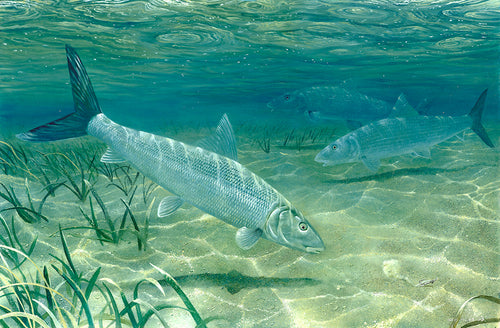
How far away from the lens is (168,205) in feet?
12.5

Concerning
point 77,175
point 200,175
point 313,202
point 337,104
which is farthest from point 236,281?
point 337,104

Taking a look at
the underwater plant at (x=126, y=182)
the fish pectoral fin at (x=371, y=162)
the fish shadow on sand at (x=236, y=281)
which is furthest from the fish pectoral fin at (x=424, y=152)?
the underwater plant at (x=126, y=182)

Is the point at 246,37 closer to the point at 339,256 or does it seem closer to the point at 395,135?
the point at 395,135

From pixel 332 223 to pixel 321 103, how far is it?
5217 millimetres

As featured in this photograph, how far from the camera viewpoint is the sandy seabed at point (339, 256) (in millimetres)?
3186

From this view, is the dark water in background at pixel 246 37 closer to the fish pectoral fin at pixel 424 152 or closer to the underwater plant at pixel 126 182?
the fish pectoral fin at pixel 424 152

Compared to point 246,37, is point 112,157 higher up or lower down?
lower down

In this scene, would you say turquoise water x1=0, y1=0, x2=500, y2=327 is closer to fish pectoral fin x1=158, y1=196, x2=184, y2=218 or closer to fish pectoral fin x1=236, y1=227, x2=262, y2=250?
fish pectoral fin x1=158, y1=196, x2=184, y2=218

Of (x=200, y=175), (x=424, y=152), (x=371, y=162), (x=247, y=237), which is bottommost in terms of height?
(x=371, y=162)

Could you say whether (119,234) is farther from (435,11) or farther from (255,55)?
(255,55)

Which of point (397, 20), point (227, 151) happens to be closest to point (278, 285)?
point (227, 151)

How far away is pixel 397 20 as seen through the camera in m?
11.8

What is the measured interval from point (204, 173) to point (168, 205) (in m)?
0.64

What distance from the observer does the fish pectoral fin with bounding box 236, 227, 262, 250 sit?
334cm
